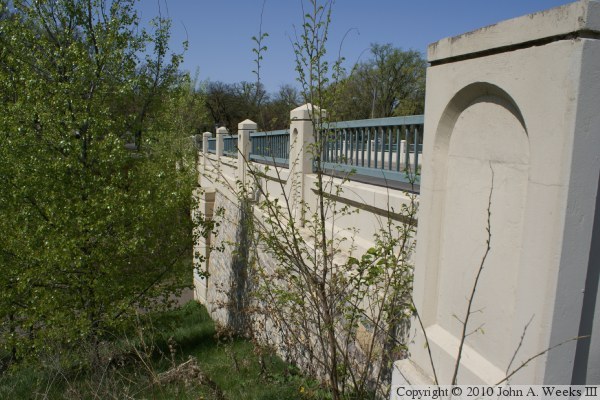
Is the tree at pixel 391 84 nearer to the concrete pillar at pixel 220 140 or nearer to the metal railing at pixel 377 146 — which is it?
the concrete pillar at pixel 220 140

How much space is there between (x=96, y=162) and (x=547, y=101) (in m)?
7.20

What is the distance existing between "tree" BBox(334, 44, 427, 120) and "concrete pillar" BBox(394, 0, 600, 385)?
2866 centimetres

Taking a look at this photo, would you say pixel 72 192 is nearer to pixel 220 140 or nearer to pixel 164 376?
pixel 164 376

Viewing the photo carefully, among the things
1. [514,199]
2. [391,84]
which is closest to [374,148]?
[514,199]

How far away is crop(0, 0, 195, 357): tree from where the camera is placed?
6910 mm

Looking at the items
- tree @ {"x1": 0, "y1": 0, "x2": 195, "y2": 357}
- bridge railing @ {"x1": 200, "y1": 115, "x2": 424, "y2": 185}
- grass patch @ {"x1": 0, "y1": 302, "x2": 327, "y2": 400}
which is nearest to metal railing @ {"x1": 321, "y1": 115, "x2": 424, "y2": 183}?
bridge railing @ {"x1": 200, "y1": 115, "x2": 424, "y2": 185}

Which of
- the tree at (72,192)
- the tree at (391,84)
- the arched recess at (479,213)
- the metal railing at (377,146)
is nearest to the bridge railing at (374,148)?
the metal railing at (377,146)

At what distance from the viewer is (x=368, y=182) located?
15.4ft

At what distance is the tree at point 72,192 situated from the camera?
6.91 m

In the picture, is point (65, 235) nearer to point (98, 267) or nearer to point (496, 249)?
point (98, 267)

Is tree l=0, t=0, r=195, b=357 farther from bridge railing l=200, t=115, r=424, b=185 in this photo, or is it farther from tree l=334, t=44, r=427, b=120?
tree l=334, t=44, r=427, b=120

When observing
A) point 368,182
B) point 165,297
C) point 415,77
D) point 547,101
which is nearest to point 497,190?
point 547,101

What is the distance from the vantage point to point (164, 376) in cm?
337

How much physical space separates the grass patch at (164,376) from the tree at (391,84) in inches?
1005
